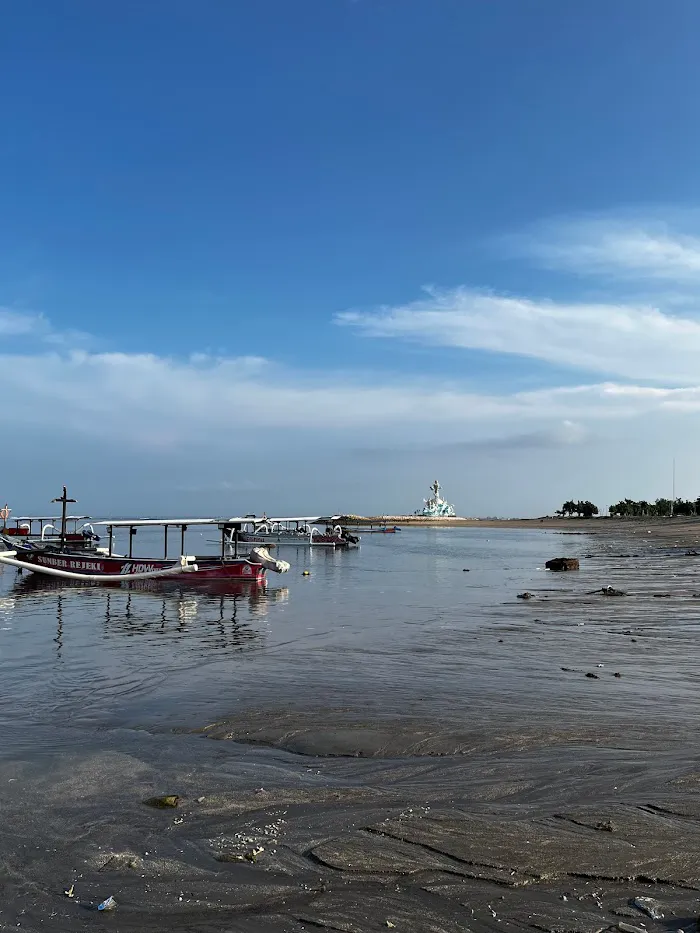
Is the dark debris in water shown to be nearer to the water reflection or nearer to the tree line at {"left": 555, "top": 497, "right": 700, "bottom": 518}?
the water reflection

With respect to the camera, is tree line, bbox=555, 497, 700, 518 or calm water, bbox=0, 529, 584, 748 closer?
calm water, bbox=0, 529, 584, 748

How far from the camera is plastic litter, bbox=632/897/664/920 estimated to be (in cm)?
576

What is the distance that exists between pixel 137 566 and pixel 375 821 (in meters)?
37.6

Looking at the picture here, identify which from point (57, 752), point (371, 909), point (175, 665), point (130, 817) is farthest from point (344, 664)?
point (371, 909)

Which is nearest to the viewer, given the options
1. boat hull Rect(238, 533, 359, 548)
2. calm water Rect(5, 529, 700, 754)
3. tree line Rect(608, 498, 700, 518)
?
calm water Rect(5, 529, 700, 754)

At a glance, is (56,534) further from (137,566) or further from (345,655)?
(345,655)

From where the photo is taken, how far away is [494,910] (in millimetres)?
5996

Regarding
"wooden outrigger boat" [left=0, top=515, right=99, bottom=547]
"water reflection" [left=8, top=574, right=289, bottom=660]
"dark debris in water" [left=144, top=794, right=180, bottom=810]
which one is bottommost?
"water reflection" [left=8, top=574, right=289, bottom=660]

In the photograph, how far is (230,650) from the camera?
67.8 feet

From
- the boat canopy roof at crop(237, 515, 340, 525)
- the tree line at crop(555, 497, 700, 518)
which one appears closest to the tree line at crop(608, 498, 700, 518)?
the tree line at crop(555, 497, 700, 518)

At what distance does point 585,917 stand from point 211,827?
13.5ft

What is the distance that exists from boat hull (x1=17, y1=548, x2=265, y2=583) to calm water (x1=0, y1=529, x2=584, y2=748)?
44.0 inches

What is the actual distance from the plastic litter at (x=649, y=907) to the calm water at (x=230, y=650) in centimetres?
698

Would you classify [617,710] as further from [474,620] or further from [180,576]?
[180,576]
